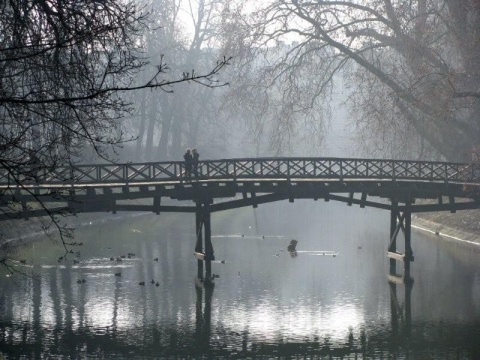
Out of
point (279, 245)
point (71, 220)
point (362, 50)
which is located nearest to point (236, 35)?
point (362, 50)

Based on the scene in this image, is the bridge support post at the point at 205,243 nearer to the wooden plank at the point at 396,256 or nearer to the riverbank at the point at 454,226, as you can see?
the wooden plank at the point at 396,256

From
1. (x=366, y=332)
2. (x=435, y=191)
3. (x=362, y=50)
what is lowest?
(x=366, y=332)

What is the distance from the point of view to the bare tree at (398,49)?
3681cm

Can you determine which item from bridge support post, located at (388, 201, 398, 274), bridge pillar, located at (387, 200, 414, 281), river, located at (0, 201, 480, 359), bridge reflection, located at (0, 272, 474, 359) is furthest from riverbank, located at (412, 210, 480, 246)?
bridge reflection, located at (0, 272, 474, 359)

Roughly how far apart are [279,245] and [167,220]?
577 inches

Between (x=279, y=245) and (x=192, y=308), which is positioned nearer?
(x=192, y=308)

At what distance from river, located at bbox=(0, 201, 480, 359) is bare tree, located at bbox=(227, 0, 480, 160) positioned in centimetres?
511

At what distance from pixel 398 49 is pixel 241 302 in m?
17.4

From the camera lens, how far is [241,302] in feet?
87.1

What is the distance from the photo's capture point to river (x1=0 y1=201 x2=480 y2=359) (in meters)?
22.1

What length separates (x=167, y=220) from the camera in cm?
5319

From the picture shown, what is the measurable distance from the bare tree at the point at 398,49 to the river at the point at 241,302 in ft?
16.8

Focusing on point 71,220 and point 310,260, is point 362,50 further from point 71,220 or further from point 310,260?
point 71,220

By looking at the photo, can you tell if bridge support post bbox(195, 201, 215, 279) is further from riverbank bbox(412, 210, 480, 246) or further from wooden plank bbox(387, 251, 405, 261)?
riverbank bbox(412, 210, 480, 246)
